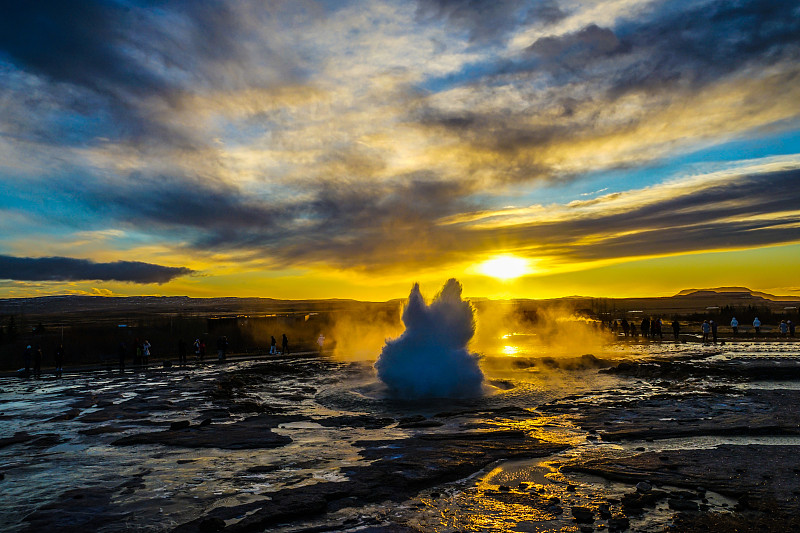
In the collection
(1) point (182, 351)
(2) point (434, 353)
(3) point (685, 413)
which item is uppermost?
(2) point (434, 353)

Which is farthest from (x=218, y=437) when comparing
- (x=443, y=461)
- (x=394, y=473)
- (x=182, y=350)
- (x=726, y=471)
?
(x=182, y=350)

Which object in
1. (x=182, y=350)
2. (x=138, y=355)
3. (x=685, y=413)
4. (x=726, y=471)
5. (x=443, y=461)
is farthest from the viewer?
(x=138, y=355)

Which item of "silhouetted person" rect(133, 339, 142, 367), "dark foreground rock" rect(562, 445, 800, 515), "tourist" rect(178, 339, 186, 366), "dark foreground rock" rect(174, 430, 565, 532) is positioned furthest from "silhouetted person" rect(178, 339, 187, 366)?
"dark foreground rock" rect(562, 445, 800, 515)

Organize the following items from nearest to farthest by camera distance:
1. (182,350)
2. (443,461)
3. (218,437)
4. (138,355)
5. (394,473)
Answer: (394,473) < (443,461) < (218,437) < (182,350) < (138,355)

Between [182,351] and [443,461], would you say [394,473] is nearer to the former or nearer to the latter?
[443,461]

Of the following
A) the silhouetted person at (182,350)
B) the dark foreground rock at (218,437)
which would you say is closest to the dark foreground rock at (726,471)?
the dark foreground rock at (218,437)

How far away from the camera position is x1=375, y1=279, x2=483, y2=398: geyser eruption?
19.0m

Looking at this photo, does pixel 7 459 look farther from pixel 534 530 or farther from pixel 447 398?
pixel 447 398

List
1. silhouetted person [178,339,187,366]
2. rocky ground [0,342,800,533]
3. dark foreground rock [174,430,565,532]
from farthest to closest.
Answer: silhouetted person [178,339,187,366], dark foreground rock [174,430,565,532], rocky ground [0,342,800,533]

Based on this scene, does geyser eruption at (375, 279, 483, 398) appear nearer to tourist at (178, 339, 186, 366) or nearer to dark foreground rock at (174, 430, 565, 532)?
dark foreground rock at (174, 430, 565, 532)

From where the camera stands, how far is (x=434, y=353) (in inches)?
767

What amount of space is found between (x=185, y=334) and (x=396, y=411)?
3818 cm

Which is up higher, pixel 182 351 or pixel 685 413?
pixel 182 351

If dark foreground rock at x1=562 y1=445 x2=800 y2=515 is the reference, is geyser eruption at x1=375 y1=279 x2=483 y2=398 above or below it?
above
